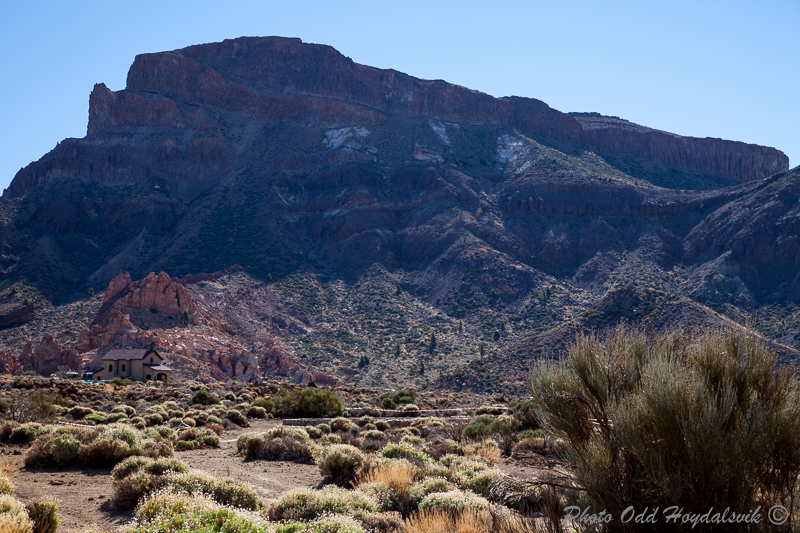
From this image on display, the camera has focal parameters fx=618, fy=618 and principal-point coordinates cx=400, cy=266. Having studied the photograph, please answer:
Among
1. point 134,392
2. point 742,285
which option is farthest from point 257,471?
point 742,285

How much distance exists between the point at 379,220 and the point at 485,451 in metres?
70.0

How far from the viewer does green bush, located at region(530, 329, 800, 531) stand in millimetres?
6664

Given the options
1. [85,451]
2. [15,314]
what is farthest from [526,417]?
[15,314]

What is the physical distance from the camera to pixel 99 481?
12820 mm

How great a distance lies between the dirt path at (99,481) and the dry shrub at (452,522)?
12.2 feet

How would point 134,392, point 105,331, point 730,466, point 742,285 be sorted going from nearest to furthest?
point 730,466, point 134,392, point 105,331, point 742,285

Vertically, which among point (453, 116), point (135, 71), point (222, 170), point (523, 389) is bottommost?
point (523, 389)

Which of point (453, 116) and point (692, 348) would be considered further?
point (453, 116)

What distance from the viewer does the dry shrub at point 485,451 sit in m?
17.5

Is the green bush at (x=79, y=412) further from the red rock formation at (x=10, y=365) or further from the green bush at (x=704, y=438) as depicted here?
the red rock formation at (x=10, y=365)

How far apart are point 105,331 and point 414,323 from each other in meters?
29.7

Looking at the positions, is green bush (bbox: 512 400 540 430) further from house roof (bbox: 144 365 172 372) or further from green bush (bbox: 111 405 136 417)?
house roof (bbox: 144 365 172 372)

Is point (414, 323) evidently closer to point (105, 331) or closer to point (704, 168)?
point (105, 331)

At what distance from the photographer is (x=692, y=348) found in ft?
29.2
